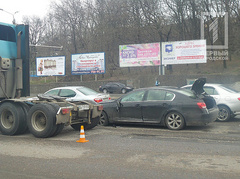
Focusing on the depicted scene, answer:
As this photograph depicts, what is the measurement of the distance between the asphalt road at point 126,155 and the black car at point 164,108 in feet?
1.33

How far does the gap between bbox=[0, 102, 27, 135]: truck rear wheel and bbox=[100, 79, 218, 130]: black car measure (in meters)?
2.95

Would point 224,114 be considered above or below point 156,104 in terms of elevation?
below

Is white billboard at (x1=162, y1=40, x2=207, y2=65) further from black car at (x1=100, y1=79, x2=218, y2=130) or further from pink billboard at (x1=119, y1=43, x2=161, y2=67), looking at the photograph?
black car at (x1=100, y1=79, x2=218, y2=130)

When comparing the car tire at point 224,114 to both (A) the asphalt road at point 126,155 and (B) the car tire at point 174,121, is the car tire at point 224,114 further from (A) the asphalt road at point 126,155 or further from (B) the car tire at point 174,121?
(B) the car tire at point 174,121

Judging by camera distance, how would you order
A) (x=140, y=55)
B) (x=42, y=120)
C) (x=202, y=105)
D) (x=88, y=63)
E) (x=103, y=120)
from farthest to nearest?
(x=88, y=63)
(x=140, y=55)
(x=103, y=120)
(x=202, y=105)
(x=42, y=120)

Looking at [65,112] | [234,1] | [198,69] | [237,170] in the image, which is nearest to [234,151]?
[237,170]

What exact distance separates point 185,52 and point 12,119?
106ft

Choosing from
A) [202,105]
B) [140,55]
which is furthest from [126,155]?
[140,55]

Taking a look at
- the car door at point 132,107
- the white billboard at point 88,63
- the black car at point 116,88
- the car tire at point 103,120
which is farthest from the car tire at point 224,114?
the white billboard at point 88,63

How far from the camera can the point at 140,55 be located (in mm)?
40344

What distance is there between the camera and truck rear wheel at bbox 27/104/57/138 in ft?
26.1

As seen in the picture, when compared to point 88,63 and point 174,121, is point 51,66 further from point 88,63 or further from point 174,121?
point 174,121

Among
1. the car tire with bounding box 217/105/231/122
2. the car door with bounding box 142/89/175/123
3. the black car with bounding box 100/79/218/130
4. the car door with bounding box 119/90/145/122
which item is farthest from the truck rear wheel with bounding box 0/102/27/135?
the car tire with bounding box 217/105/231/122

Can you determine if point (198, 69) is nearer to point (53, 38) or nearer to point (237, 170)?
point (53, 38)
